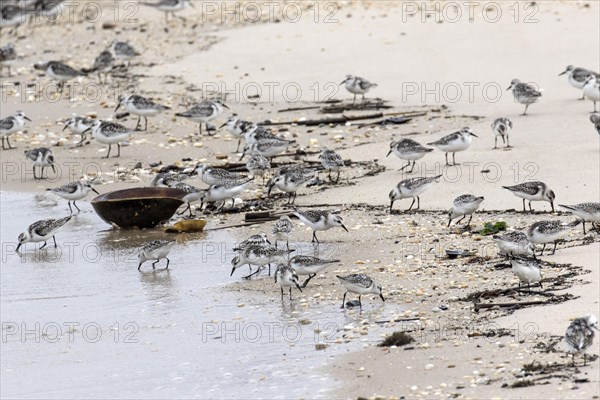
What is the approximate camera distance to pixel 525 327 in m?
9.16

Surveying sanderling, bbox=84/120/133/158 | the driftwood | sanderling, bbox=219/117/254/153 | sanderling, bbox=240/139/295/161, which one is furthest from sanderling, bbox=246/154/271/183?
the driftwood

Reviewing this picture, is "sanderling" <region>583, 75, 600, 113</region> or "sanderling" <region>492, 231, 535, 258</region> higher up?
"sanderling" <region>583, 75, 600, 113</region>

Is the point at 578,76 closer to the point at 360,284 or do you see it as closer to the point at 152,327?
the point at 360,284

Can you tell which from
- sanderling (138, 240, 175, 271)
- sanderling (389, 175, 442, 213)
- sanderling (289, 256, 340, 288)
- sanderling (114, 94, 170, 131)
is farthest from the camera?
sanderling (114, 94, 170, 131)

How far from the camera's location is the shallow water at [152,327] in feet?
29.9

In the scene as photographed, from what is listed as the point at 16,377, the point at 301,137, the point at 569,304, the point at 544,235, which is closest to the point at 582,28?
the point at 301,137

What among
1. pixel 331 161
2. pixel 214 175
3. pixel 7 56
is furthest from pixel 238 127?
pixel 7 56

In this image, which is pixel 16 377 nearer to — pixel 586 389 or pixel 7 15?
pixel 586 389

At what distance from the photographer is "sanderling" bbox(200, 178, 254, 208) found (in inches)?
558

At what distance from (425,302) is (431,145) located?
5.07 metres

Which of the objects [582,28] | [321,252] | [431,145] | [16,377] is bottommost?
[16,377]

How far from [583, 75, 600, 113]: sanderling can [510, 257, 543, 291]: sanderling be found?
7.09m

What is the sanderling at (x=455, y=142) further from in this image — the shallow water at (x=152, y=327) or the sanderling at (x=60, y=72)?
the sanderling at (x=60, y=72)

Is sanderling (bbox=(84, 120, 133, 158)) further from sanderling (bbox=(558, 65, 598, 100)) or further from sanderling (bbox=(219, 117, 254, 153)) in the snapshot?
sanderling (bbox=(558, 65, 598, 100))
